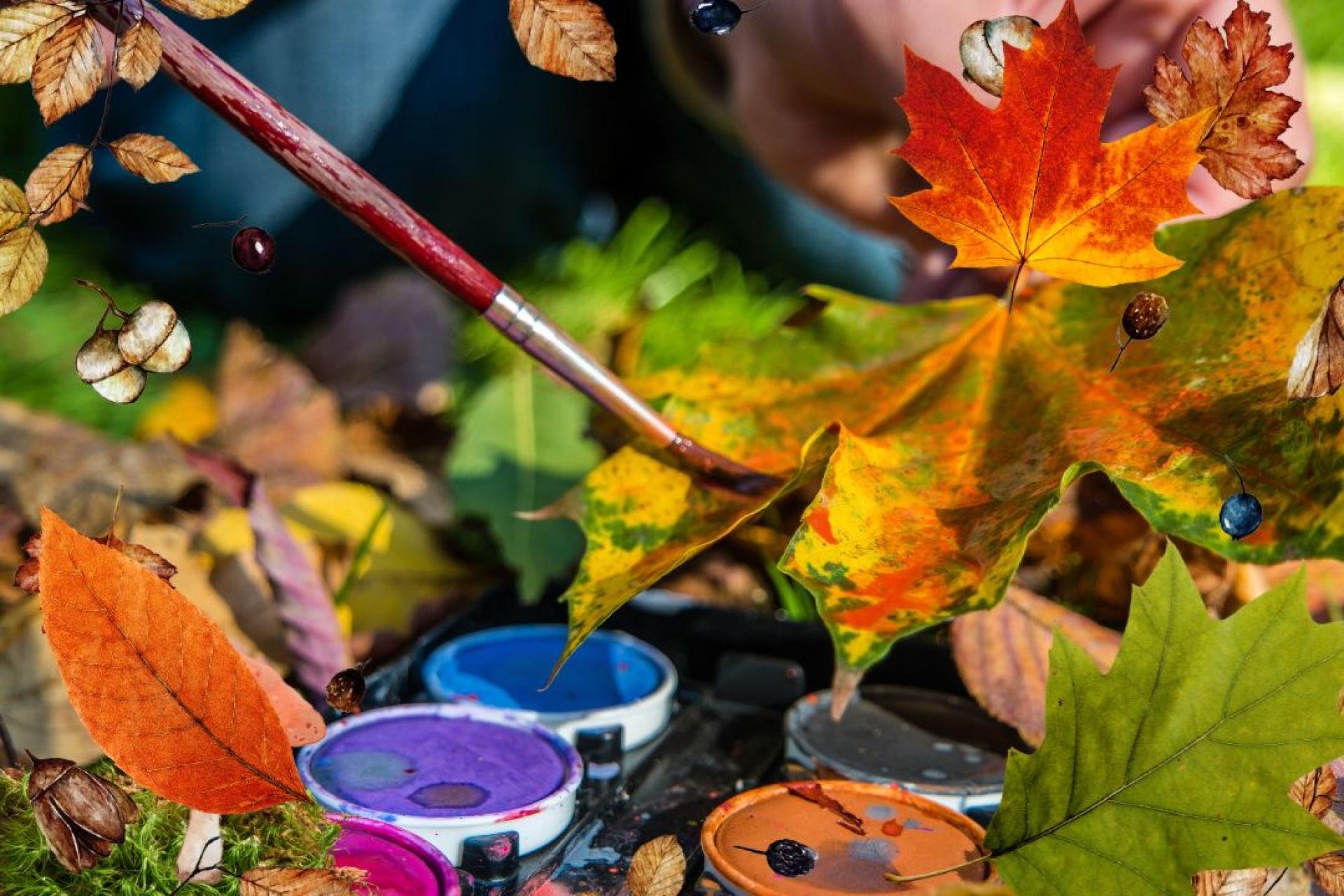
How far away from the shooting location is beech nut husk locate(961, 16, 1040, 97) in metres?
0.31

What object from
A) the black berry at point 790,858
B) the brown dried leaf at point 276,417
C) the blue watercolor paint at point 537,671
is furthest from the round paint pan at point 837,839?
the brown dried leaf at point 276,417

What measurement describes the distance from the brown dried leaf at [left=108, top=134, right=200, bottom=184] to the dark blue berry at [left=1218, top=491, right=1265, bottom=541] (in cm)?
26

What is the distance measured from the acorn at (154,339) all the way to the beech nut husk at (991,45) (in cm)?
20

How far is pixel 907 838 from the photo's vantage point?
396 mm

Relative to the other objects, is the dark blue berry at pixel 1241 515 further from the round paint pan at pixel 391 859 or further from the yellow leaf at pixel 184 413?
the yellow leaf at pixel 184 413

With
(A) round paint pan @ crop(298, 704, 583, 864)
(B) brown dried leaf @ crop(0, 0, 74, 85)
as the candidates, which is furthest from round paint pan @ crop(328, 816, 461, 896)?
(B) brown dried leaf @ crop(0, 0, 74, 85)

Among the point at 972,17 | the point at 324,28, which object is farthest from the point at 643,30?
the point at 972,17

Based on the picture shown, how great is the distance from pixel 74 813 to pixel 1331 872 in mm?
327

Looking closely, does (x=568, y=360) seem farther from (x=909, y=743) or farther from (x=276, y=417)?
(x=276, y=417)

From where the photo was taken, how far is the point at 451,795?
0.41 m

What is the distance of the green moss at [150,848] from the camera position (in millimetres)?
325

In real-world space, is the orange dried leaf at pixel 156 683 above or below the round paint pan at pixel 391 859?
above

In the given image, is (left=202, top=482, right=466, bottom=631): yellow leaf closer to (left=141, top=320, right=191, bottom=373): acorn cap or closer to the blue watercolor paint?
the blue watercolor paint

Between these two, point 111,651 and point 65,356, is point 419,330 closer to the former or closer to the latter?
point 65,356
